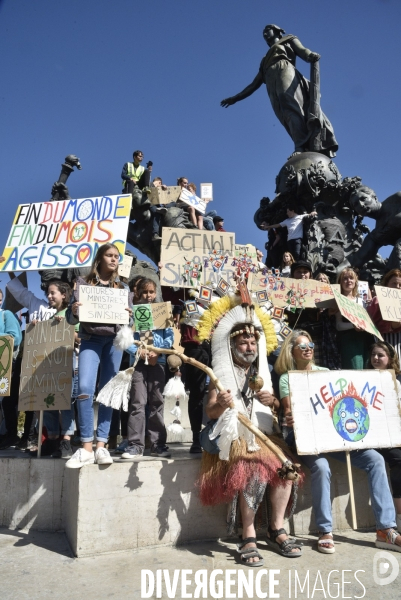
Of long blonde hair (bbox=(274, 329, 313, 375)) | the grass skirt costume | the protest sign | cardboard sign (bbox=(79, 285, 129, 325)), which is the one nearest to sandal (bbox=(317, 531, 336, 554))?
the grass skirt costume

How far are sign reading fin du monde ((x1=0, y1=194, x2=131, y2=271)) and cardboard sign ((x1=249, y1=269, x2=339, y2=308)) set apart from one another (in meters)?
1.67

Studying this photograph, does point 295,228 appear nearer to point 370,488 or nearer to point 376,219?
point 376,219

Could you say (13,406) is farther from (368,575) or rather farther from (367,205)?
(367,205)

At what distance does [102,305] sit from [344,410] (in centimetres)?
201

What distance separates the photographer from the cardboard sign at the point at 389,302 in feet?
16.0

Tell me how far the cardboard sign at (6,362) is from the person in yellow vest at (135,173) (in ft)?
23.0

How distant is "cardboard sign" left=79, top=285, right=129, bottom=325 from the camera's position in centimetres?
381

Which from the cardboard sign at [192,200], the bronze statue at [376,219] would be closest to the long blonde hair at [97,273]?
the cardboard sign at [192,200]

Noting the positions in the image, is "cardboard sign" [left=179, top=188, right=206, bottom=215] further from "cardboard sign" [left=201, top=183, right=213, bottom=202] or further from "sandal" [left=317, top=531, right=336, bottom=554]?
"sandal" [left=317, top=531, right=336, bottom=554]

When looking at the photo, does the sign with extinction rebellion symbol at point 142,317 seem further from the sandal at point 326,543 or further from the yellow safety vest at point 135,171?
the yellow safety vest at point 135,171

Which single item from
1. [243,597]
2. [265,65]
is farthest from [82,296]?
[265,65]

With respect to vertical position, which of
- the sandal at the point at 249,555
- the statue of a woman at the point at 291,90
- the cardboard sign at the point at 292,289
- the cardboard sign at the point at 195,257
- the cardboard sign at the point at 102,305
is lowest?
the sandal at the point at 249,555

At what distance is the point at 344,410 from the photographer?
3.72 meters

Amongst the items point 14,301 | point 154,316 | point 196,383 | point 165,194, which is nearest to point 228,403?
point 196,383
